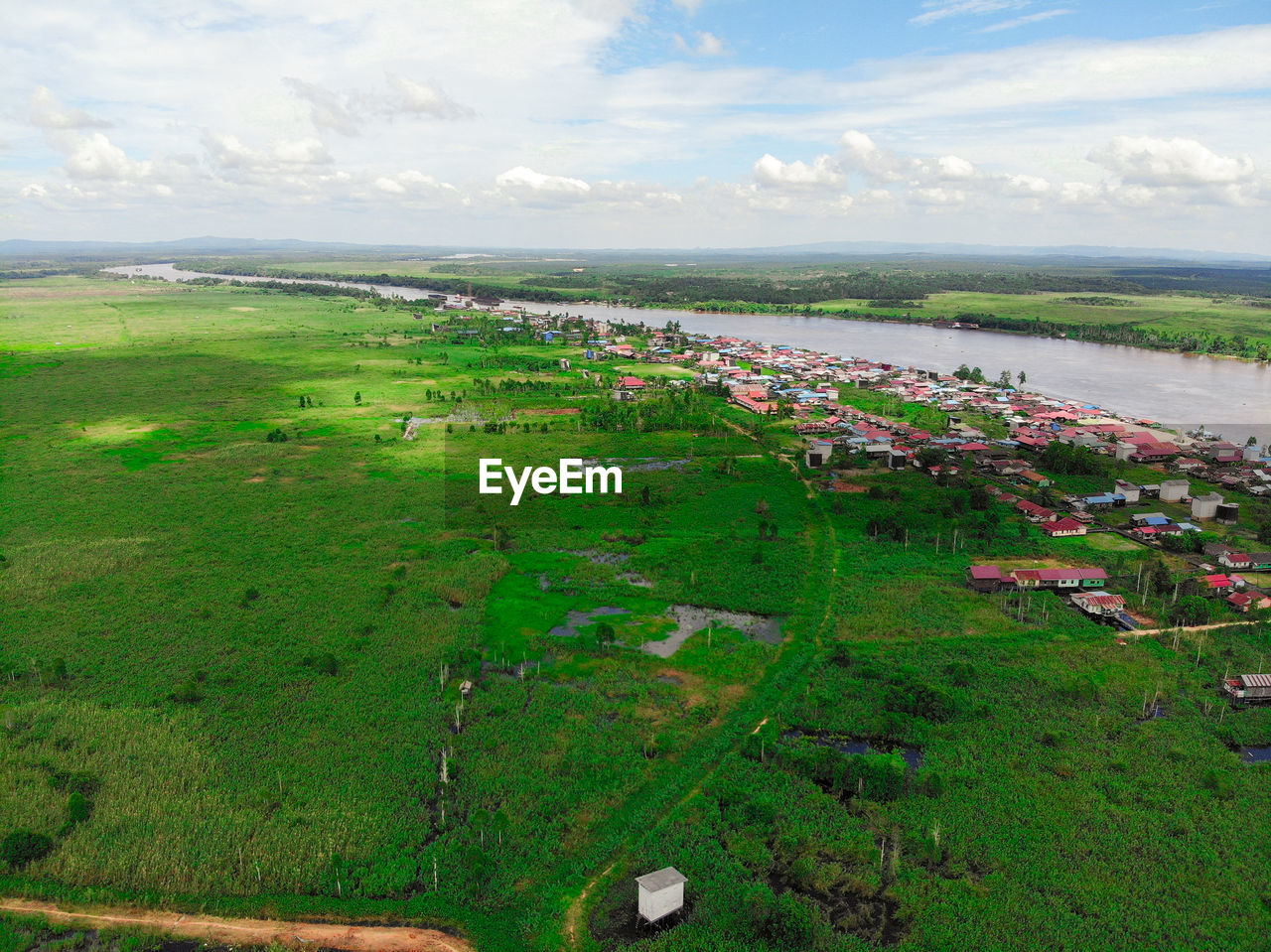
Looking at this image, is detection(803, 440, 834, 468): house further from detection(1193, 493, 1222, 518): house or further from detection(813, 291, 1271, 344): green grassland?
detection(813, 291, 1271, 344): green grassland

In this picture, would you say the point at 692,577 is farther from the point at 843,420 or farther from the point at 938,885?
the point at 843,420

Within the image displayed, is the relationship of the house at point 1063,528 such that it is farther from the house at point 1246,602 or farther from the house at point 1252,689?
the house at point 1252,689

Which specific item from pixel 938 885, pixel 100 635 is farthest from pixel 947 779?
pixel 100 635

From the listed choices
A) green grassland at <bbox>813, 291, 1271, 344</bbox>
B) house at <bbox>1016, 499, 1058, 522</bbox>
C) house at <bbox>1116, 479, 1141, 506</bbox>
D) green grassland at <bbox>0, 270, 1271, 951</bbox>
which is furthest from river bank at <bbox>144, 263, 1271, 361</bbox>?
green grassland at <bbox>0, 270, 1271, 951</bbox>

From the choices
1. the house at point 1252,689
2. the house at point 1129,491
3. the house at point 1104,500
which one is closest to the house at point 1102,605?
the house at point 1252,689
